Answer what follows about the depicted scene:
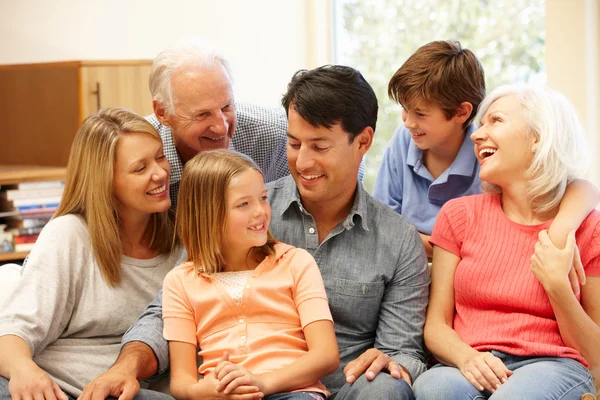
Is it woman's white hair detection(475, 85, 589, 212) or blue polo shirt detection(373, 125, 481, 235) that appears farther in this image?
blue polo shirt detection(373, 125, 481, 235)

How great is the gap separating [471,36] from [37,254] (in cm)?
256

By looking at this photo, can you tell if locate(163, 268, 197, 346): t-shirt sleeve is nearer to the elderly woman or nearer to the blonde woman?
the blonde woman

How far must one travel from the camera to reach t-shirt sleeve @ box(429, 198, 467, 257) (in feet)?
7.03

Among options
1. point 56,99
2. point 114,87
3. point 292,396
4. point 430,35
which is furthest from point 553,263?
point 56,99

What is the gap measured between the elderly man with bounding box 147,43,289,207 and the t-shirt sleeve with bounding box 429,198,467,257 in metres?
0.78

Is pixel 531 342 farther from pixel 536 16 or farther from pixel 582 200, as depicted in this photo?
pixel 536 16

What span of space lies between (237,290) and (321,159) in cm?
41

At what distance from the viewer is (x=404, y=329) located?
208cm

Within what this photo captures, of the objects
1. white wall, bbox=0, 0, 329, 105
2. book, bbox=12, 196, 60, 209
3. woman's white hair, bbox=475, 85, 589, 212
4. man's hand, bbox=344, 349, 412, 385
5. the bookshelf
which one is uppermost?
white wall, bbox=0, 0, 329, 105

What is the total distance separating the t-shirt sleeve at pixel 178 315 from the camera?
6.38ft

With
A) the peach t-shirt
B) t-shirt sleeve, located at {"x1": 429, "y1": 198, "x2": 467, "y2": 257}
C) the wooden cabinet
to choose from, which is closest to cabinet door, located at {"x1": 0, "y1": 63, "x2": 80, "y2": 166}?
the wooden cabinet

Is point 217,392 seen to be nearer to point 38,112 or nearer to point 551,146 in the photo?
point 551,146

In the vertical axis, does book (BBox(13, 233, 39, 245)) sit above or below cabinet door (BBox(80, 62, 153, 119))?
below

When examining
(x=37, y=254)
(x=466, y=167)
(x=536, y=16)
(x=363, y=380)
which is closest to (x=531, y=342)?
(x=363, y=380)
